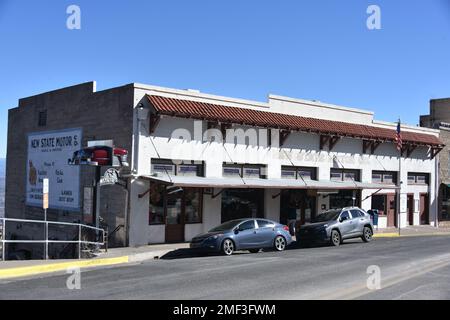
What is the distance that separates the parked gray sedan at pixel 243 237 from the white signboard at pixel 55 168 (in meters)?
7.69

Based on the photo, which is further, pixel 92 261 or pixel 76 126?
pixel 76 126

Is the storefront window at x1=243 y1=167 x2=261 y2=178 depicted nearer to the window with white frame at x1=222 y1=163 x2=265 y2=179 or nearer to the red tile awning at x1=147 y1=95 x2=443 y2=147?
the window with white frame at x1=222 y1=163 x2=265 y2=179

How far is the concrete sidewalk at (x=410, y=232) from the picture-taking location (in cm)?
2923

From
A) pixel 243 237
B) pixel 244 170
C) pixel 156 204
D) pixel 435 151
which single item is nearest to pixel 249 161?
pixel 244 170

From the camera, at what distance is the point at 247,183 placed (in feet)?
75.3

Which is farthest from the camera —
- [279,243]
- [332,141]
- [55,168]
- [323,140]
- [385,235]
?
[332,141]

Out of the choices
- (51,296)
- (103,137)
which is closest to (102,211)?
(103,137)

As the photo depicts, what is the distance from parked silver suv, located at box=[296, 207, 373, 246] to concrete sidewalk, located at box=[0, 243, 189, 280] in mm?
5005

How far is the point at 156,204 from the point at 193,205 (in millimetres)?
2016

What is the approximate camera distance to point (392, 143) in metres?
33.6

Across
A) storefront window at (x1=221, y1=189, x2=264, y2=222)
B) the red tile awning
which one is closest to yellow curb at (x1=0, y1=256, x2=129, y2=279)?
the red tile awning

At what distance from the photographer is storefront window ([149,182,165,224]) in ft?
71.8

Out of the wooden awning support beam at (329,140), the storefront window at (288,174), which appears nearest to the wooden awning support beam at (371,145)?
the wooden awning support beam at (329,140)

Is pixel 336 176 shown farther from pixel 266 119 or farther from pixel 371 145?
pixel 266 119
